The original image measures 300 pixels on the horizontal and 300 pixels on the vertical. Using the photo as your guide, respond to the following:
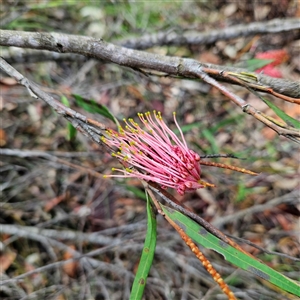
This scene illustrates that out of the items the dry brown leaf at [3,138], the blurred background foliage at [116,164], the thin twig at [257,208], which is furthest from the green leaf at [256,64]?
the dry brown leaf at [3,138]

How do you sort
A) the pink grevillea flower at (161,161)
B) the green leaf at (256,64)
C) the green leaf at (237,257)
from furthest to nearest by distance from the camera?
the green leaf at (256,64), the pink grevillea flower at (161,161), the green leaf at (237,257)

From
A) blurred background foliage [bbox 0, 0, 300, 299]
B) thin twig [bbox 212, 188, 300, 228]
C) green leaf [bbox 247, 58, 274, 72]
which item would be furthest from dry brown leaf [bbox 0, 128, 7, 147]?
green leaf [bbox 247, 58, 274, 72]

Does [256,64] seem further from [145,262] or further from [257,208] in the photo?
[145,262]

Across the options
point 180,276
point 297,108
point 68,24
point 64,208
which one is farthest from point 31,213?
point 297,108

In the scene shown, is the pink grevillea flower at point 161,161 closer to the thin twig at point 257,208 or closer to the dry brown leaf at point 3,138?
the thin twig at point 257,208

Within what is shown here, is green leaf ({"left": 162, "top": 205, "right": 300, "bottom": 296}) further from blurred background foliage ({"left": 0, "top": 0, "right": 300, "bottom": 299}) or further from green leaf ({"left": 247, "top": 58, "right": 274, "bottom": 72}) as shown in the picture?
green leaf ({"left": 247, "top": 58, "right": 274, "bottom": 72})
